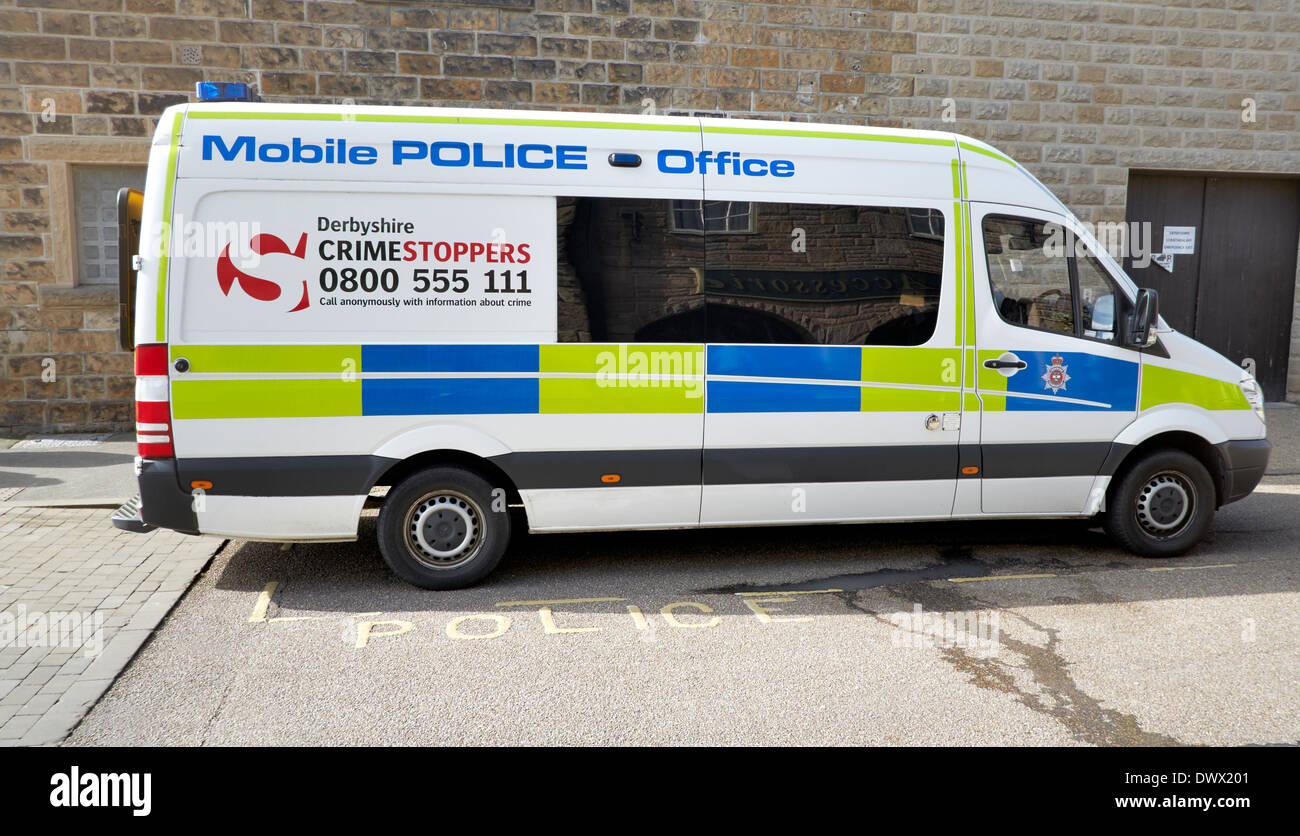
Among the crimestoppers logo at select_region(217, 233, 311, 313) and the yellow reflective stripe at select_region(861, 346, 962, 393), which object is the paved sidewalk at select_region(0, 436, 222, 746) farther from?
the yellow reflective stripe at select_region(861, 346, 962, 393)

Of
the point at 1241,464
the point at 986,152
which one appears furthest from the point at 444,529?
the point at 1241,464

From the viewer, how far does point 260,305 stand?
5141mm

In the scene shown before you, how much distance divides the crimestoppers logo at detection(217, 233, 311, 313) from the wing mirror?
15.3 ft

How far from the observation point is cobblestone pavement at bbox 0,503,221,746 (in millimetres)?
4086

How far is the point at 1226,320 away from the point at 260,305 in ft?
38.0

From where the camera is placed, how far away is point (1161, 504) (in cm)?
623

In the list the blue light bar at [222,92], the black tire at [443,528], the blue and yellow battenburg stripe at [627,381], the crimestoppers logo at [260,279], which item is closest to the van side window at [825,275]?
the blue and yellow battenburg stripe at [627,381]

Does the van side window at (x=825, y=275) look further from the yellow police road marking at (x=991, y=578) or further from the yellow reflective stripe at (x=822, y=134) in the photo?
the yellow police road marking at (x=991, y=578)

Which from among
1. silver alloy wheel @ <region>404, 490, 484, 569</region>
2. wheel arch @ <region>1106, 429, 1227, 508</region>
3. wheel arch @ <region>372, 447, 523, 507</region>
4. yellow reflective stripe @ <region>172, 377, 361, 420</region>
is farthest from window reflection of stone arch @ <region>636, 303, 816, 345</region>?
wheel arch @ <region>1106, 429, 1227, 508</region>

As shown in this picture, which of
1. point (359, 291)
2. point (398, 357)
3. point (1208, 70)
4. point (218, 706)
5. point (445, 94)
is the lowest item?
point (218, 706)

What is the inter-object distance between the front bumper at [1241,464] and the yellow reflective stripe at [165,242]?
6.10 m

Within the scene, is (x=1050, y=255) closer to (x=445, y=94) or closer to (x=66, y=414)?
(x=445, y=94)

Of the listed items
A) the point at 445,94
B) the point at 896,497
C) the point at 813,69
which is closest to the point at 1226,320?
the point at 813,69

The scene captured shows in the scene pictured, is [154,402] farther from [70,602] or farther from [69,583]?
[69,583]
